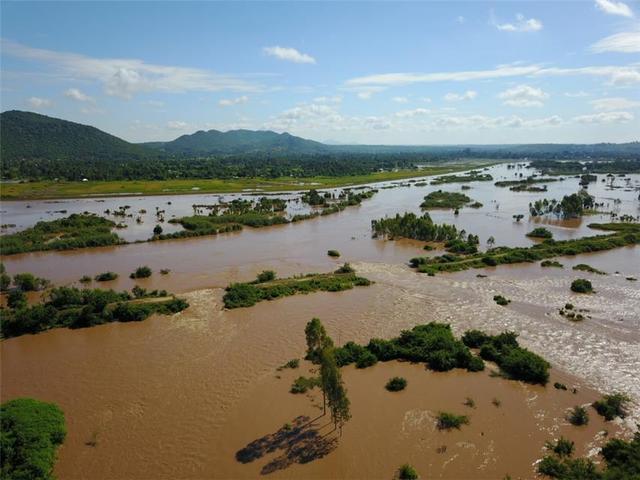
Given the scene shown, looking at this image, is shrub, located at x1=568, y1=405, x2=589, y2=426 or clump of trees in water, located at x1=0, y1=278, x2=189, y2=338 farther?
clump of trees in water, located at x1=0, y1=278, x2=189, y2=338

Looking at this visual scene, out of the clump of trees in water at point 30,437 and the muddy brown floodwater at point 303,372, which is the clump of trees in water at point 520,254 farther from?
the clump of trees in water at point 30,437

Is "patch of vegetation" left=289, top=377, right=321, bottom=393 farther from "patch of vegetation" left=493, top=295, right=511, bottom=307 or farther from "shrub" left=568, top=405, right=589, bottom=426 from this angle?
"patch of vegetation" left=493, top=295, right=511, bottom=307

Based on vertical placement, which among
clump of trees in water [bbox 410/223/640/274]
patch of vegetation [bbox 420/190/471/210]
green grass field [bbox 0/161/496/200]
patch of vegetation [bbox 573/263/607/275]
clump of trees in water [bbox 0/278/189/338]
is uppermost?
green grass field [bbox 0/161/496/200]

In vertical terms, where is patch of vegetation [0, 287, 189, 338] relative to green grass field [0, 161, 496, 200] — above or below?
below

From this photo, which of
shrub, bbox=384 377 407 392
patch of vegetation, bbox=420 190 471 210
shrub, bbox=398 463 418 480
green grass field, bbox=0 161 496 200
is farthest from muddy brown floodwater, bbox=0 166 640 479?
green grass field, bbox=0 161 496 200

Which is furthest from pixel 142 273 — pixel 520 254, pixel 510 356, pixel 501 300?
pixel 520 254

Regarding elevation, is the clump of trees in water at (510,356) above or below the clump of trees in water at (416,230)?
below

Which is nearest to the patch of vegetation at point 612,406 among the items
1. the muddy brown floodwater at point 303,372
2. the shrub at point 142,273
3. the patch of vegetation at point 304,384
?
the muddy brown floodwater at point 303,372
